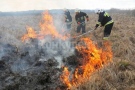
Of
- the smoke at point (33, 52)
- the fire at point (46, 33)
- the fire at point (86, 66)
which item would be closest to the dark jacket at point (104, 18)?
the fire at point (86, 66)

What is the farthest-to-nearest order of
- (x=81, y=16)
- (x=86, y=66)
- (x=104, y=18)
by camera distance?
1. (x=81, y=16)
2. (x=104, y=18)
3. (x=86, y=66)

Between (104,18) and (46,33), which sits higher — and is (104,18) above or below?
above

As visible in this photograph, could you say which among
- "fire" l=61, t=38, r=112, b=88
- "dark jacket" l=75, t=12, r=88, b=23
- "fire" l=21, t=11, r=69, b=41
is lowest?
"fire" l=61, t=38, r=112, b=88

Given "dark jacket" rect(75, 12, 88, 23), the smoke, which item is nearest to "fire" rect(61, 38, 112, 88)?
the smoke

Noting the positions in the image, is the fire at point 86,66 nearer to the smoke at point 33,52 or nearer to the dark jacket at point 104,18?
the smoke at point 33,52

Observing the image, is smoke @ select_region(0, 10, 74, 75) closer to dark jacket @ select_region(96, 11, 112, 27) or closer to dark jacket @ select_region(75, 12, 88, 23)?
dark jacket @ select_region(96, 11, 112, 27)

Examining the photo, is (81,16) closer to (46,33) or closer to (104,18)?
(46,33)

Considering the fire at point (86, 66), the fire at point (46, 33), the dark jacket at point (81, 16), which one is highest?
the dark jacket at point (81, 16)

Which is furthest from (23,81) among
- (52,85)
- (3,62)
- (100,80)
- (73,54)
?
(73,54)

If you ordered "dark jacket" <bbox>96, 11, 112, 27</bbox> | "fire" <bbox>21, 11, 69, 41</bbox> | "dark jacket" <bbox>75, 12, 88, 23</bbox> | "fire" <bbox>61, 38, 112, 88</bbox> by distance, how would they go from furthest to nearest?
"dark jacket" <bbox>75, 12, 88, 23</bbox> < "fire" <bbox>21, 11, 69, 41</bbox> < "dark jacket" <bbox>96, 11, 112, 27</bbox> < "fire" <bbox>61, 38, 112, 88</bbox>

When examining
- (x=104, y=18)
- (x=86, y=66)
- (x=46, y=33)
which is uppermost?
(x=104, y=18)

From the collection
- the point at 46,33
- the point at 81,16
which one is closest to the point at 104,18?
the point at 81,16

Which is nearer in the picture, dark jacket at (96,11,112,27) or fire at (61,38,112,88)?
fire at (61,38,112,88)

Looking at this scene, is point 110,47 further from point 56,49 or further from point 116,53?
point 56,49
